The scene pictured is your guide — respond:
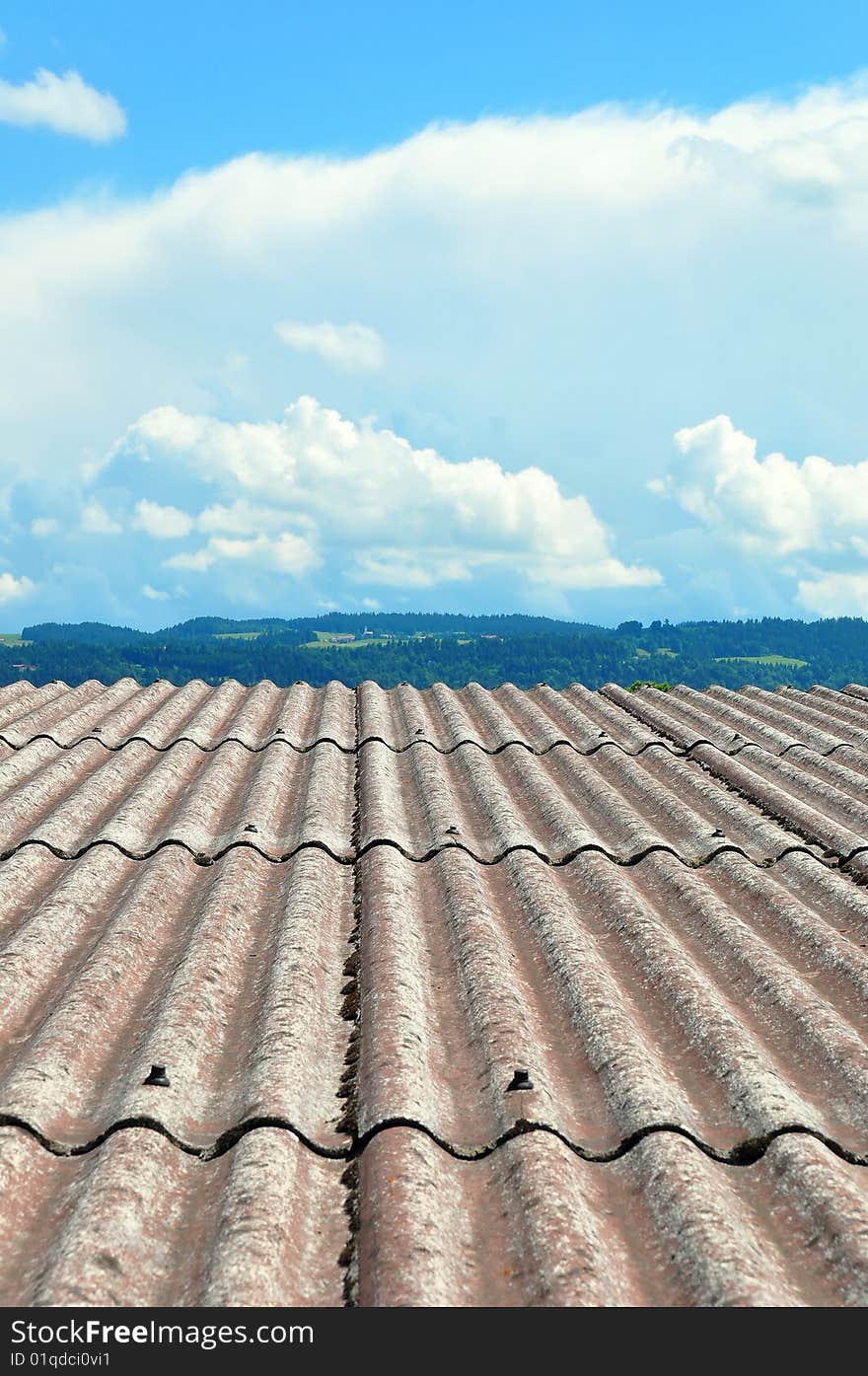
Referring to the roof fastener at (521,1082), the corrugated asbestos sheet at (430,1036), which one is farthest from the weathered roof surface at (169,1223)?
the roof fastener at (521,1082)

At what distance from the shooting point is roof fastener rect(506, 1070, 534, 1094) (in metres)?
3.35

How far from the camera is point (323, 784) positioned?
7246 millimetres

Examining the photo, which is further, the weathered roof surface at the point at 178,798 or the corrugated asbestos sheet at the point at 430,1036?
the weathered roof surface at the point at 178,798

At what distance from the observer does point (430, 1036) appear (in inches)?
151

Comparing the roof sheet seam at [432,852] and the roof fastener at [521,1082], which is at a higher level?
the roof sheet seam at [432,852]

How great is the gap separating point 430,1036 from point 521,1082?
1.91 feet

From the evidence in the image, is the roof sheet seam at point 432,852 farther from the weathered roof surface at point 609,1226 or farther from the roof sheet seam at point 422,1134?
the weathered roof surface at point 609,1226

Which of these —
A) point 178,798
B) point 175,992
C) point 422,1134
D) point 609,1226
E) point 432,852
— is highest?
point 178,798

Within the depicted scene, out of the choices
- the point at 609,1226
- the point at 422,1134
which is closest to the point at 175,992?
the point at 422,1134

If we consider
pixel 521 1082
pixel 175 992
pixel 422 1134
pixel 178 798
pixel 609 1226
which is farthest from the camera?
pixel 178 798

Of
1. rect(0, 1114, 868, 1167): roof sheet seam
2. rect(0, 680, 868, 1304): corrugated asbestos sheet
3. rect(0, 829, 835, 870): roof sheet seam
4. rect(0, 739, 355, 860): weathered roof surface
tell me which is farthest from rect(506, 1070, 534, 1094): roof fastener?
rect(0, 739, 355, 860): weathered roof surface

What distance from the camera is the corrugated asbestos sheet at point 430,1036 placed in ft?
8.64

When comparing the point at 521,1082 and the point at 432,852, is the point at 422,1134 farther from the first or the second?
the point at 432,852
